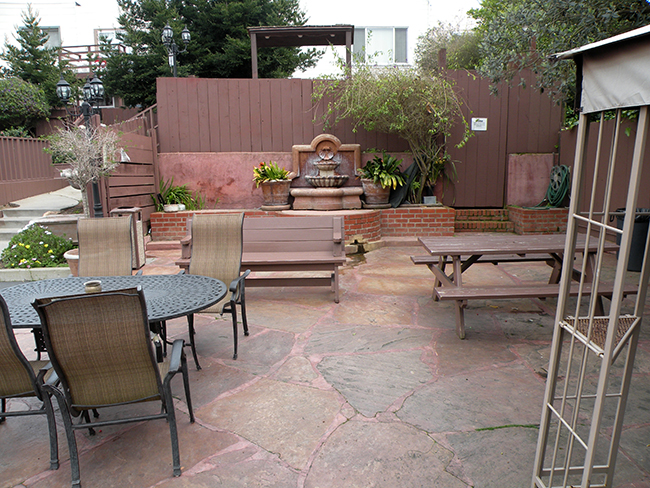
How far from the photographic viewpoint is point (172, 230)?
27.2ft

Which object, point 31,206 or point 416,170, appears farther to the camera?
point 31,206

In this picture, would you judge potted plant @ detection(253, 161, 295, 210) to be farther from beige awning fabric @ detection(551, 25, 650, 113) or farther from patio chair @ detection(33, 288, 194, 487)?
beige awning fabric @ detection(551, 25, 650, 113)

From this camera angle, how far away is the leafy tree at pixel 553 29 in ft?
15.1

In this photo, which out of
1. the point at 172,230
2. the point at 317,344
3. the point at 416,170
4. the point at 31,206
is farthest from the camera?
the point at 31,206

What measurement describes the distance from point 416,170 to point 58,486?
776 centimetres

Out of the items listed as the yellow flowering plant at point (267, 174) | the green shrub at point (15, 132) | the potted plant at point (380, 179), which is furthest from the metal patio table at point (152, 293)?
the green shrub at point (15, 132)

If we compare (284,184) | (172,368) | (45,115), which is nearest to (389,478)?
(172,368)

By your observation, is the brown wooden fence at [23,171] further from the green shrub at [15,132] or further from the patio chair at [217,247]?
the patio chair at [217,247]

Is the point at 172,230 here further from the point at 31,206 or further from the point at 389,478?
the point at 389,478

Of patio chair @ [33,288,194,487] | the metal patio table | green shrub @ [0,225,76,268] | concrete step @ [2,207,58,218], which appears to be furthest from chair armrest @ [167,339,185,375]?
concrete step @ [2,207,58,218]

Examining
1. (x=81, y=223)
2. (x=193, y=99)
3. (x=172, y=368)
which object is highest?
(x=193, y=99)

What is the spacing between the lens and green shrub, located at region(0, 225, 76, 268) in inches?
250

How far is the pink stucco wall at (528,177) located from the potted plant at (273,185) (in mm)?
4371

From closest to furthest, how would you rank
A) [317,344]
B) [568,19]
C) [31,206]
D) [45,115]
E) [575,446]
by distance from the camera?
[575,446]
[317,344]
[568,19]
[31,206]
[45,115]
